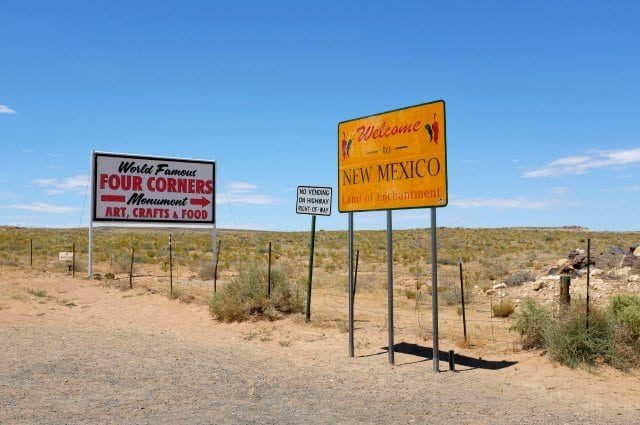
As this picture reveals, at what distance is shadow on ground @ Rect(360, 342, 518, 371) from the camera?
33.4 feet

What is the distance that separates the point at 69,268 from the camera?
2695cm

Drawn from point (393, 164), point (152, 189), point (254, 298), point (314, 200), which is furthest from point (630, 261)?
point (152, 189)

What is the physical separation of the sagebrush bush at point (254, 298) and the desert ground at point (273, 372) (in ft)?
1.32

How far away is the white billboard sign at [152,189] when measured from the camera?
24812mm

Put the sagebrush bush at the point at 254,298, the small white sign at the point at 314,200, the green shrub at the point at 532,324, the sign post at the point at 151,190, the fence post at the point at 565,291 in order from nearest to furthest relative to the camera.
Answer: the green shrub at the point at 532,324 < the fence post at the point at 565,291 < the small white sign at the point at 314,200 < the sagebrush bush at the point at 254,298 < the sign post at the point at 151,190

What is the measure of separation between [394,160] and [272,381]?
431cm

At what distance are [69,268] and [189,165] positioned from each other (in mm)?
7180

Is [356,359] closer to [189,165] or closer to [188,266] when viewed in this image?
[189,165]

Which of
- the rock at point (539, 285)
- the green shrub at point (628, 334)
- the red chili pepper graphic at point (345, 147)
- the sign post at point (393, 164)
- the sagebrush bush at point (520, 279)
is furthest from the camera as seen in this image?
the sagebrush bush at point (520, 279)

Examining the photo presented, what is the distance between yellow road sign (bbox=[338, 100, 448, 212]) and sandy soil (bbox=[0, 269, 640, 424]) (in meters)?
2.85

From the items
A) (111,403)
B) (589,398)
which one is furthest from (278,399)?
(589,398)

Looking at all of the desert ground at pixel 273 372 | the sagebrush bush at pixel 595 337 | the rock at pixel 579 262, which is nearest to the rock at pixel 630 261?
the rock at pixel 579 262

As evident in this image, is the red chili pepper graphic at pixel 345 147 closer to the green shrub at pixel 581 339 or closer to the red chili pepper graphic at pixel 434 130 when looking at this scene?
the red chili pepper graphic at pixel 434 130

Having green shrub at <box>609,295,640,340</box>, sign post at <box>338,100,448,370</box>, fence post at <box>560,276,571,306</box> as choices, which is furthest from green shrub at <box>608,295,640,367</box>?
sign post at <box>338,100,448,370</box>
